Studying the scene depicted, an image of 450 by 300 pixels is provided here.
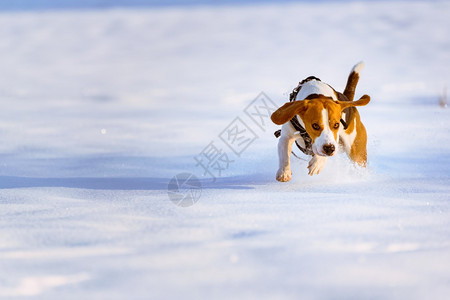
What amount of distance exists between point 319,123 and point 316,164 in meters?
0.71

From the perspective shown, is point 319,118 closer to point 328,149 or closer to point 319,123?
point 319,123

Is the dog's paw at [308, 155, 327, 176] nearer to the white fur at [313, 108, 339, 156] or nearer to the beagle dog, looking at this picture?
the beagle dog

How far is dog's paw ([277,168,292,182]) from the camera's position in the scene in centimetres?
473

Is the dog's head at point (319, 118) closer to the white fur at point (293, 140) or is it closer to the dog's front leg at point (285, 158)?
the white fur at point (293, 140)

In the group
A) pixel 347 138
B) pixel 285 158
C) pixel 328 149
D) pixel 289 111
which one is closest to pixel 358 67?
pixel 347 138

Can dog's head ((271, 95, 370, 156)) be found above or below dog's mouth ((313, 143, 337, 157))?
above

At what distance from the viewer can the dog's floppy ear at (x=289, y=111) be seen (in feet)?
13.9

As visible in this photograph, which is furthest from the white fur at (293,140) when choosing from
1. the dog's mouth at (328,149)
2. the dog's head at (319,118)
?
the dog's mouth at (328,149)

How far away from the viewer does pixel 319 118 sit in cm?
419

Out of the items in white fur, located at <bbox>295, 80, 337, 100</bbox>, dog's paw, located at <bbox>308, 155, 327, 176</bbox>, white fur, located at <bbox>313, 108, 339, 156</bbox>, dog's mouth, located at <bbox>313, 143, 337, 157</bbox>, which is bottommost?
dog's paw, located at <bbox>308, 155, 327, 176</bbox>

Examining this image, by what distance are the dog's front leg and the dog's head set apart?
0.42 meters

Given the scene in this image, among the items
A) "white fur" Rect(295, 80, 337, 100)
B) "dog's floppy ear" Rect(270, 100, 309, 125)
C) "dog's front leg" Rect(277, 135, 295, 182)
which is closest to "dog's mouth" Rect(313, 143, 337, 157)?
"dog's floppy ear" Rect(270, 100, 309, 125)

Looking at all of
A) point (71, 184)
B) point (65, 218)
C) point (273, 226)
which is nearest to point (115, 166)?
point (71, 184)

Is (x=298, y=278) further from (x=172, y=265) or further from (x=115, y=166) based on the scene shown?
(x=115, y=166)
